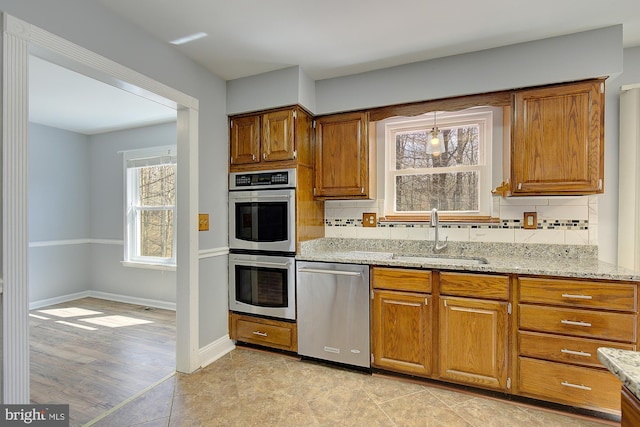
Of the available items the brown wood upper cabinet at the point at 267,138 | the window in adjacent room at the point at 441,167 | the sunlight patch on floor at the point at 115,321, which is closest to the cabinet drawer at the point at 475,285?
the window in adjacent room at the point at 441,167

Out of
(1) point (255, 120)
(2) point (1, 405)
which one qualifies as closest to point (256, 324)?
(2) point (1, 405)

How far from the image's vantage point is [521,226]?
2.60 metres

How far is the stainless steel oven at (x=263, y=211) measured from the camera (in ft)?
9.09

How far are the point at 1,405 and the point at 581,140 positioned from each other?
3713 mm

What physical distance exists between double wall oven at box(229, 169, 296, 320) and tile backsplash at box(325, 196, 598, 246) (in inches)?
33.5

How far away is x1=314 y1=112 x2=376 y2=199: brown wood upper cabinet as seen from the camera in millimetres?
2861

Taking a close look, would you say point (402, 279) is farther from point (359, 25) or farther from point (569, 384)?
point (359, 25)

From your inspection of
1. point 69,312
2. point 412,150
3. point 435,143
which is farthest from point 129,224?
point 435,143

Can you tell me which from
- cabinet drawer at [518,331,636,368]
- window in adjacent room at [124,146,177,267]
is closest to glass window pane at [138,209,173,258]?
window in adjacent room at [124,146,177,267]

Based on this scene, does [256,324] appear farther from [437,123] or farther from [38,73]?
[38,73]

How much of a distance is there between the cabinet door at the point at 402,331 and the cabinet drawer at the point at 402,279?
0.15 feet

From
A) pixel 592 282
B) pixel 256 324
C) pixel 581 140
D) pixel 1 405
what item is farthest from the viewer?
pixel 256 324

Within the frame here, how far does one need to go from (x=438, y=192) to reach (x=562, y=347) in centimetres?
151

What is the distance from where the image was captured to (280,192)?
9.12 ft
